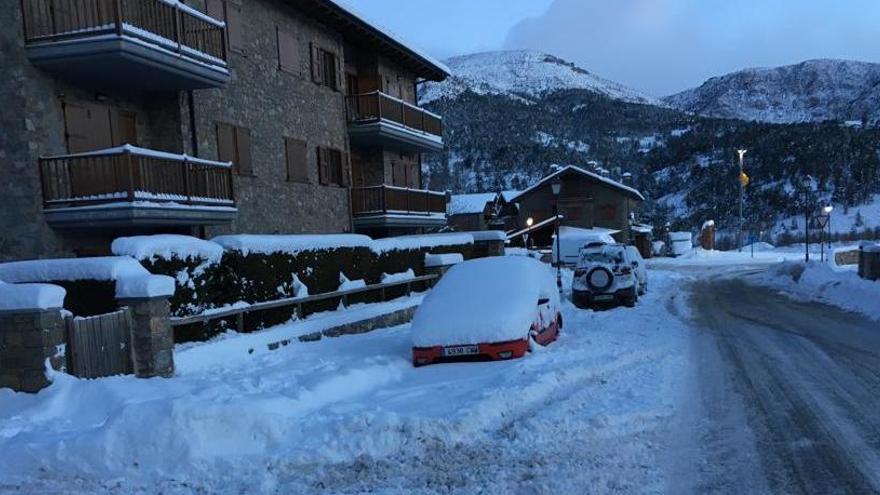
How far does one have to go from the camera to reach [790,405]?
23.6 feet

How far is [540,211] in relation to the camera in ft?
187

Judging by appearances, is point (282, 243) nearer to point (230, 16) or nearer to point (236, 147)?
point (236, 147)

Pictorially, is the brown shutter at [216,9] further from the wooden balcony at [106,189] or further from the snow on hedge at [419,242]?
the snow on hedge at [419,242]

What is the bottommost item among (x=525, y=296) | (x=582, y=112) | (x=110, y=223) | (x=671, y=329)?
(x=671, y=329)

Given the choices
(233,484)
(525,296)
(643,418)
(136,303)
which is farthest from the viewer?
(525,296)

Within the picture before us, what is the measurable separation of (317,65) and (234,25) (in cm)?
421

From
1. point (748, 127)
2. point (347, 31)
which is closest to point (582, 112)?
point (748, 127)

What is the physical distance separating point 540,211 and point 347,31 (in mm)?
36532

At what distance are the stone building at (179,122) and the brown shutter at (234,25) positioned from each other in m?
0.05

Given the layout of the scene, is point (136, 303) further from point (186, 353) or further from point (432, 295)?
point (432, 295)

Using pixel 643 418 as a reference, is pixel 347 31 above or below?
above

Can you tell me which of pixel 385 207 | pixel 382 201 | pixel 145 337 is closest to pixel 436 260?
pixel 385 207

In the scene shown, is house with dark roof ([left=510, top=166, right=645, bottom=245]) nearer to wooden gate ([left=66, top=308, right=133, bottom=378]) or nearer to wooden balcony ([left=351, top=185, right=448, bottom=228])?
wooden balcony ([left=351, top=185, right=448, bottom=228])

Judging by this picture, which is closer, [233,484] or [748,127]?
[233,484]
